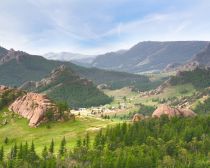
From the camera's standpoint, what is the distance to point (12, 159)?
655 ft

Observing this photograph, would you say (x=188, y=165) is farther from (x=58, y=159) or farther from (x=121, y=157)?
(x=58, y=159)

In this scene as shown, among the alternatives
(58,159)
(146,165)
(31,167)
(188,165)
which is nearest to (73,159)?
(58,159)

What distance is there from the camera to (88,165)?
627ft

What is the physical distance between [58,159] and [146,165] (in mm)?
41592

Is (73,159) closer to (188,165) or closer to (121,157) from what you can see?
(121,157)

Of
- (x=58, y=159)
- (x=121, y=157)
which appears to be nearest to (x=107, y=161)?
(x=121, y=157)

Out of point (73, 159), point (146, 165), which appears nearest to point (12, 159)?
point (73, 159)

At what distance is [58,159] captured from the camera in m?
191

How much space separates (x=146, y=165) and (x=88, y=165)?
90.5 feet

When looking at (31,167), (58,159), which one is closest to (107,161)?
(58,159)

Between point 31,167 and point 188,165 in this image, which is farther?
point 188,165

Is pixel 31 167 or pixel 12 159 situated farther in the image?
pixel 12 159

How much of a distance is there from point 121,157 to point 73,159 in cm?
2301

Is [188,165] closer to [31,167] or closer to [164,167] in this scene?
[164,167]
